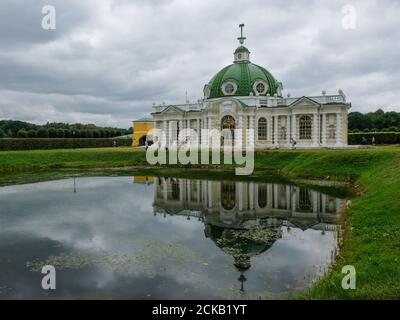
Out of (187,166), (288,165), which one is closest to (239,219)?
(288,165)

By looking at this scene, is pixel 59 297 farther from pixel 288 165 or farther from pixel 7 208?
pixel 288 165

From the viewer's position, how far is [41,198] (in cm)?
2242

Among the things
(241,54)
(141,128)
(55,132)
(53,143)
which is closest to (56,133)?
(55,132)

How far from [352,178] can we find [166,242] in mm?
19010

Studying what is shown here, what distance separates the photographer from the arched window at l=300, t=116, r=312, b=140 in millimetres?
48844

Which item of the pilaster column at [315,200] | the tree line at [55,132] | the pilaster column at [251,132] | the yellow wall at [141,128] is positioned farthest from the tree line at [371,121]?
the pilaster column at [315,200]

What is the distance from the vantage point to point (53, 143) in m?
57.2

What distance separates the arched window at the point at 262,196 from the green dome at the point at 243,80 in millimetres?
27719

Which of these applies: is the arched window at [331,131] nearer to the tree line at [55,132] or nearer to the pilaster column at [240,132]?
the pilaster column at [240,132]

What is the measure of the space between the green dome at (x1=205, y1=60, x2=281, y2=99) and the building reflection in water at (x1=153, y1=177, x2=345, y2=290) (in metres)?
26.6

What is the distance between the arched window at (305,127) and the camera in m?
48.8

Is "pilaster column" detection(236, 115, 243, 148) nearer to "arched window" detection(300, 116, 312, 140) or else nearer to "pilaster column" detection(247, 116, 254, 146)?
"pilaster column" detection(247, 116, 254, 146)

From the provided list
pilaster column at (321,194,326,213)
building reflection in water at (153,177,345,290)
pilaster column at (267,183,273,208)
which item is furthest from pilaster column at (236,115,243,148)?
pilaster column at (321,194,326,213)
